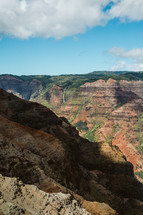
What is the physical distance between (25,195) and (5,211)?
415 cm

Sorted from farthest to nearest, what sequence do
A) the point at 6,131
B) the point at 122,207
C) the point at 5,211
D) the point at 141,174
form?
the point at 141,174, the point at 122,207, the point at 6,131, the point at 5,211

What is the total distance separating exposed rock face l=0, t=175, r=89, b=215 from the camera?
17.9m

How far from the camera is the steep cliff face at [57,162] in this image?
1148 inches

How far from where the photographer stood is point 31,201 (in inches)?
763

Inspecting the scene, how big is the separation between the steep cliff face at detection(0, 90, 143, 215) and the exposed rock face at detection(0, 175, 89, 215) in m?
6.07

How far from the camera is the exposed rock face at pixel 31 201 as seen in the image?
17891 millimetres

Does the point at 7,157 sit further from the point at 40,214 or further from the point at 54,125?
the point at 54,125

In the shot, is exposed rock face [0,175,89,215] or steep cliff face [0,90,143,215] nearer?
exposed rock face [0,175,89,215]

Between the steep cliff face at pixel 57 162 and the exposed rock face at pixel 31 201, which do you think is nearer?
the exposed rock face at pixel 31 201

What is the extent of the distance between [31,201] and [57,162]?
25.3 meters

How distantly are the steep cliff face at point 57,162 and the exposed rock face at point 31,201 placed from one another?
19.9 feet

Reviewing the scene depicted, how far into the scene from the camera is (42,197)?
20.4 m

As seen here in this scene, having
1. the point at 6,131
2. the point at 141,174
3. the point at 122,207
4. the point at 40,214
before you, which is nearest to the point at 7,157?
the point at 40,214

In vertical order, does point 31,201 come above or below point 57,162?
above
